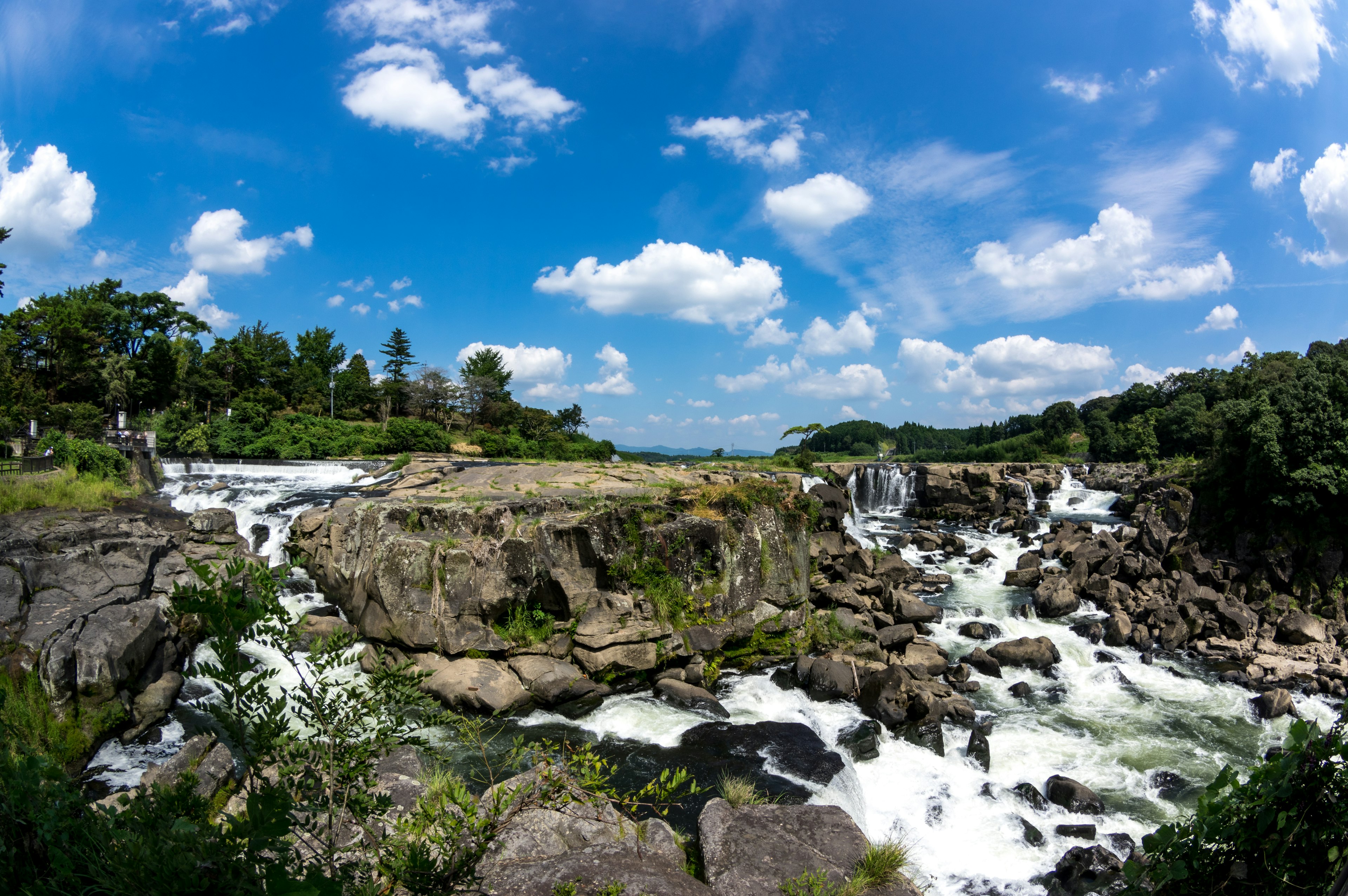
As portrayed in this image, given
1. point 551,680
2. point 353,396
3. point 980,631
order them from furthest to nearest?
point 353,396 → point 980,631 → point 551,680

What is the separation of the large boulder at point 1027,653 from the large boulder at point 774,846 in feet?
31.6

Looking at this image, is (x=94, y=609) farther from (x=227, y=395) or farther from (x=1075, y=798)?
(x=227, y=395)

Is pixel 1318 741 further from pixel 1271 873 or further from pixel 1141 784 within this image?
pixel 1141 784

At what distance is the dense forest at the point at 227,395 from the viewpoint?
131ft

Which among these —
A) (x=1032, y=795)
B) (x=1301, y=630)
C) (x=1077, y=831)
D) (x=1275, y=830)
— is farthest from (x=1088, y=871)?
(x=1301, y=630)

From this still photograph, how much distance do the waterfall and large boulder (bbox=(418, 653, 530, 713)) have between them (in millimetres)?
29663

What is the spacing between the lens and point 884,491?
3844cm

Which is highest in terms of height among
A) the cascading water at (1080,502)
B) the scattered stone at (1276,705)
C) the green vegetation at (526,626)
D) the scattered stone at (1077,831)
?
the cascading water at (1080,502)

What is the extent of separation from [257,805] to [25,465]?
27.8 m

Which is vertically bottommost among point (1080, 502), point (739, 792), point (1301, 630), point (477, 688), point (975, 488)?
point (1301, 630)

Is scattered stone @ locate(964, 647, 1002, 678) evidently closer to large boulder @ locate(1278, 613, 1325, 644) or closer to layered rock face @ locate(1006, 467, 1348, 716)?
layered rock face @ locate(1006, 467, 1348, 716)

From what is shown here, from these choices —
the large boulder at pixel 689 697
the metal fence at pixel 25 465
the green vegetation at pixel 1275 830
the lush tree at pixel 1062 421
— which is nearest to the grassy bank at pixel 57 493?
the metal fence at pixel 25 465

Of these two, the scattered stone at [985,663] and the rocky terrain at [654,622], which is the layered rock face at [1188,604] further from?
the scattered stone at [985,663]

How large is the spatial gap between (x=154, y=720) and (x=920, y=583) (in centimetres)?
2067
